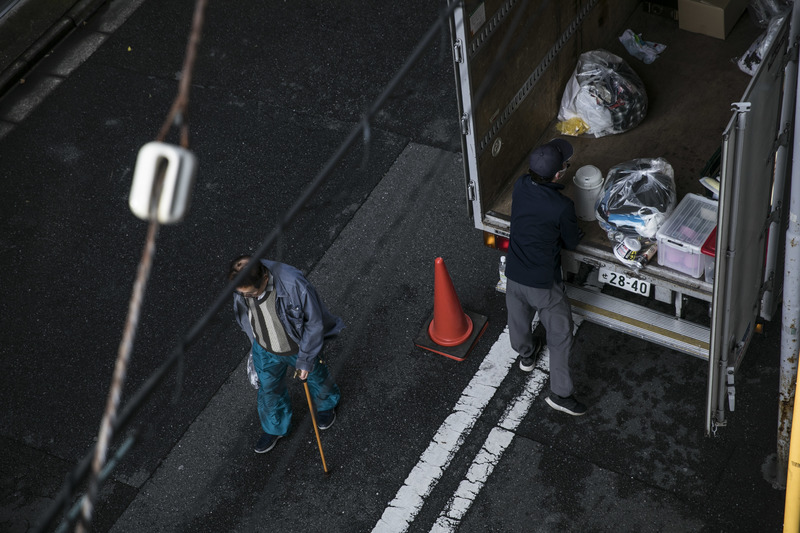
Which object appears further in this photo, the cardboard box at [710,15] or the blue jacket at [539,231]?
the cardboard box at [710,15]

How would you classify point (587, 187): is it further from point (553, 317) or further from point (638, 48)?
point (638, 48)

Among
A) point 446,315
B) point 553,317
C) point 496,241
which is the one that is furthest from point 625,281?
point 446,315

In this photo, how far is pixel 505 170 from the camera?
6.17m

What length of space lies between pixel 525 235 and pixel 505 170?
2.59 feet

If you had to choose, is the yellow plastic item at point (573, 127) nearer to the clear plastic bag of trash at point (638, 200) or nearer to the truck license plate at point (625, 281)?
the clear plastic bag of trash at point (638, 200)

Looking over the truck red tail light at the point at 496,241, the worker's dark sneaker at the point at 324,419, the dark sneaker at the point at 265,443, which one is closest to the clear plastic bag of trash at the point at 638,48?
the truck red tail light at the point at 496,241

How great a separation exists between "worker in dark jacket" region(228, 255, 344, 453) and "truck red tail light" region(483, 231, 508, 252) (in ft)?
3.79

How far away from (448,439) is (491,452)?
0.30 meters

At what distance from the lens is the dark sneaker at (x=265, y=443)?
619 centimetres

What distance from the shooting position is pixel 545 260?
5.55m

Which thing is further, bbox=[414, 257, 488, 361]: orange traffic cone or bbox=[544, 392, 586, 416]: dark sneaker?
bbox=[414, 257, 488, 361]: orange traffic cone

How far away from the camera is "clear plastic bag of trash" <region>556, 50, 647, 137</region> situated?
20.8 ft

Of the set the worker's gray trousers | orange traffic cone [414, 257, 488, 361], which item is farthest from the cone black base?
the worker's gray trousers

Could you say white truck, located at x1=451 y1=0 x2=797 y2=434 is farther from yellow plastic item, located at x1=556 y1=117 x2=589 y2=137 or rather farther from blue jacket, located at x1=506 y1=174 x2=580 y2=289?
blue jacket, located at x1=506 y1=174 x2=580 y2=289
